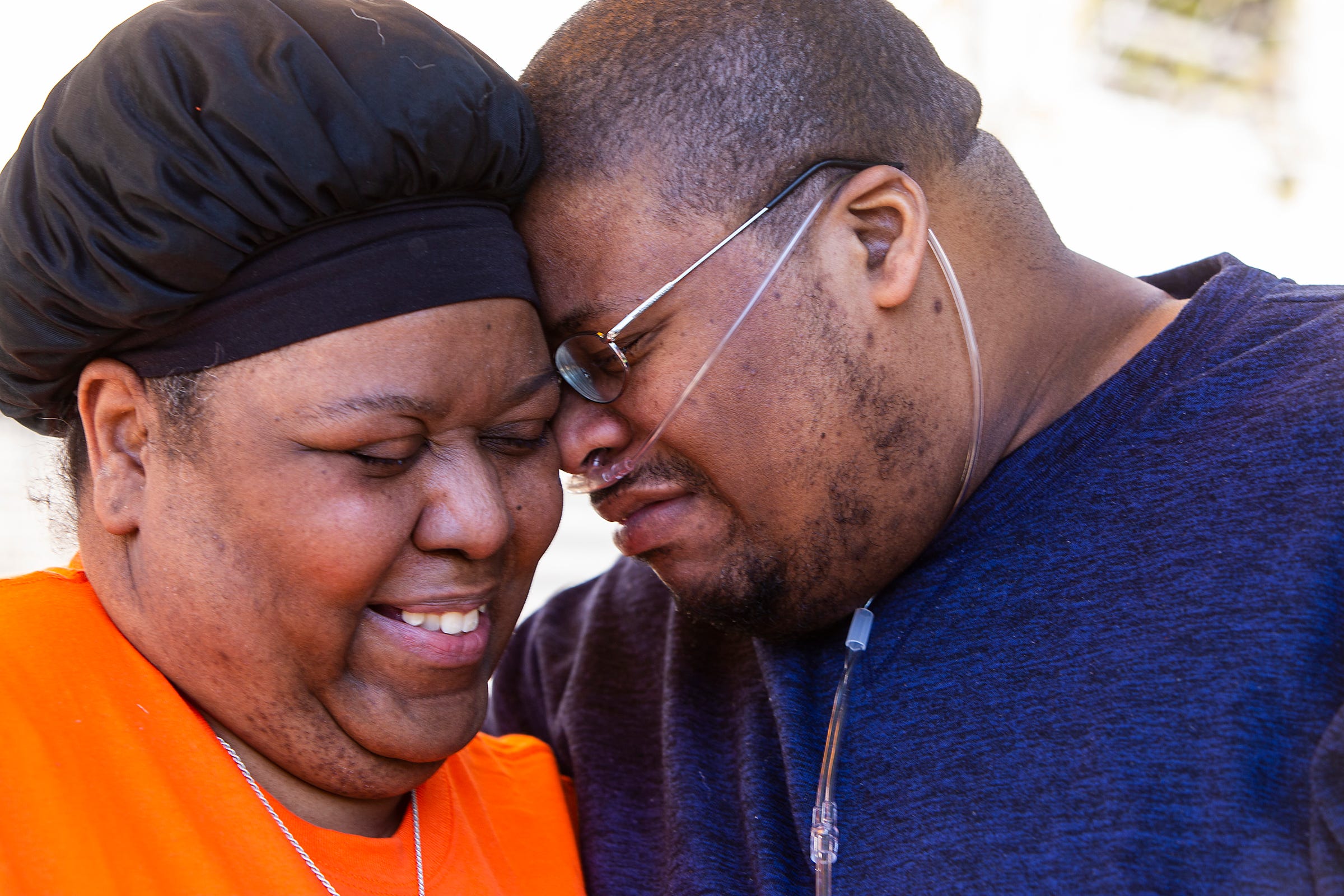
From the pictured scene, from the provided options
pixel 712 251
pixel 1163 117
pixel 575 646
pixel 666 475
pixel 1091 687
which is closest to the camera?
pixel 1091 687

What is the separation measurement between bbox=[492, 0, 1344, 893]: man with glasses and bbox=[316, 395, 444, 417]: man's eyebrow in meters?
0.41

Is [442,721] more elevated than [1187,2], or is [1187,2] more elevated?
[1187,2]

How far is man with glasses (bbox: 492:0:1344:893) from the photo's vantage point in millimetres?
1818

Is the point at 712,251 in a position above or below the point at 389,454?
above

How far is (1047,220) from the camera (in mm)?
2311

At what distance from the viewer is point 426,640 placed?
1.83 m

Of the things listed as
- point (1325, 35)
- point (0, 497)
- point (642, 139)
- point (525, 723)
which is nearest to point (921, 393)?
point (642, 139)

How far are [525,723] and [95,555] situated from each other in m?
1.13

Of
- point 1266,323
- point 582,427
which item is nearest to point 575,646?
point 582,427

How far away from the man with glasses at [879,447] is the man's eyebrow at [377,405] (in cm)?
41

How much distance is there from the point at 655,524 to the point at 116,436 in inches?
36.3

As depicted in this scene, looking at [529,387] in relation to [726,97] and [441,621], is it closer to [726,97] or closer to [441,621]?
[441,621]

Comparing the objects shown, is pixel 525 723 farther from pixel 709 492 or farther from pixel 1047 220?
pixel 1047 220

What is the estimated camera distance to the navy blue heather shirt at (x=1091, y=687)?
1667 mm
